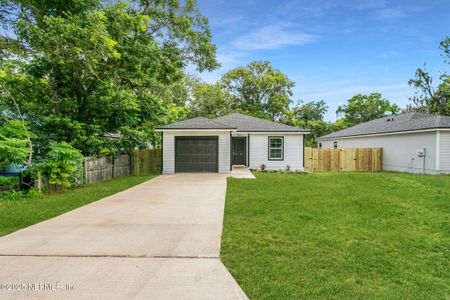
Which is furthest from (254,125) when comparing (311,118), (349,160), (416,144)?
(311,118)

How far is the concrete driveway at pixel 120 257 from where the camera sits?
290 centimetres

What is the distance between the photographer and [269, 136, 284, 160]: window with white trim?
16.9 meters

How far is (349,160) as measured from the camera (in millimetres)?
18578

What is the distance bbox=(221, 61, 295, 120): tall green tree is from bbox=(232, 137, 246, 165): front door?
16.8 m

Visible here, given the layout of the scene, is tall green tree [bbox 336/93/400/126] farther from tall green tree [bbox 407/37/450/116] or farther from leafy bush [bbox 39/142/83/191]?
leafy bush [bbox 39/142/83/191]

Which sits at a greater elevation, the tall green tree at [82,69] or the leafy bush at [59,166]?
the tall green tree at [82,69]

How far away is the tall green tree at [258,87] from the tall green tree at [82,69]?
19211 millimetres

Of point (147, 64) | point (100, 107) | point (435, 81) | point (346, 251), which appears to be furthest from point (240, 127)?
point (435, 81)

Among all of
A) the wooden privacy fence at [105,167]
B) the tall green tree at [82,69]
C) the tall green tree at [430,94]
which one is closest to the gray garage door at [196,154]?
the tall green tree at [82,69]

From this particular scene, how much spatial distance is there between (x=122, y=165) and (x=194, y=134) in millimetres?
4104

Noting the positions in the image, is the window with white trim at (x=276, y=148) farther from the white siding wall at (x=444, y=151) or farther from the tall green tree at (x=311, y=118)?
the tall green tree at (x=311, y=118)

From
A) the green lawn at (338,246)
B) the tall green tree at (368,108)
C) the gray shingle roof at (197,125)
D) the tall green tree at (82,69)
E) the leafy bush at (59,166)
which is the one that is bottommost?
the green lawn at (338,246)

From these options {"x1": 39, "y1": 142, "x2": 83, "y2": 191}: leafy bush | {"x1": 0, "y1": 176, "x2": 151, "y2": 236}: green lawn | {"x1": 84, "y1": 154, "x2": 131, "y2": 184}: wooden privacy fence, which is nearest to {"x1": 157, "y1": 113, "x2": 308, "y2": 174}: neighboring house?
{"x1": 84, "y1": 154, "x2": 131, "y2": 184}: wooden privacy fence

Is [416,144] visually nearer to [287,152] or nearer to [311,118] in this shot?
[287,152]
